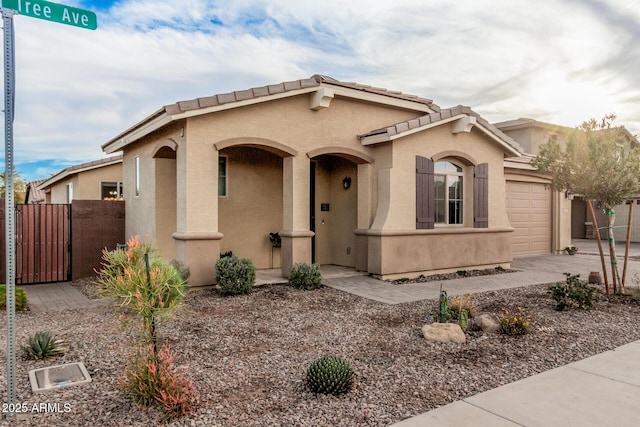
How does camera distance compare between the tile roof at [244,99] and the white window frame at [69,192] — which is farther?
the white window frame at [69,192]

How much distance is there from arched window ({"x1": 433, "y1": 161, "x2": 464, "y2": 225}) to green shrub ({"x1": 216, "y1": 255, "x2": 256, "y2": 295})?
5.34 m

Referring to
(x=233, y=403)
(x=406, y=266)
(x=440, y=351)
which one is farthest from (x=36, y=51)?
(x=406, y=266)

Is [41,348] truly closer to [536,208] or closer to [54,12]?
[54,12]

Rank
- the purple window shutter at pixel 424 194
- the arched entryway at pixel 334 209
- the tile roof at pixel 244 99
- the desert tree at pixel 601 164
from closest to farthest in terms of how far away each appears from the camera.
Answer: the desert tree at pixel 601 164
the tile roof at pixel 244 99
the purple window shutter at pixel 424 194
the arched entryway at pixel 334 209

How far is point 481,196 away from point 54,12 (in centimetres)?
1076

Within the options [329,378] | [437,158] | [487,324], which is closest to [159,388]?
[329,378]

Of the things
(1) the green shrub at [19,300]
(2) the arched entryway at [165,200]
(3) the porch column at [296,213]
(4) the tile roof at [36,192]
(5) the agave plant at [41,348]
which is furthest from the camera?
(4) the tile roof at [36,192]

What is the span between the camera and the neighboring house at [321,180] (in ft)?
29.5

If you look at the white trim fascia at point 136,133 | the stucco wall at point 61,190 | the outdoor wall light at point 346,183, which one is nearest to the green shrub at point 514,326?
the outdoor wall light at point 346,183

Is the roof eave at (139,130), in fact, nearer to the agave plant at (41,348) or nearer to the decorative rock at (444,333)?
the agave plant at (41,348)

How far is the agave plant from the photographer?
4.91 meters

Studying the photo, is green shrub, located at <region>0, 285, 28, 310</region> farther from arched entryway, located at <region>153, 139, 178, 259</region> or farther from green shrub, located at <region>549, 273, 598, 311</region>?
green shrub, located at <region>549, 273, 598, 311</region>

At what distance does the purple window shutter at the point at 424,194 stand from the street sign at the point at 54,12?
8307mm

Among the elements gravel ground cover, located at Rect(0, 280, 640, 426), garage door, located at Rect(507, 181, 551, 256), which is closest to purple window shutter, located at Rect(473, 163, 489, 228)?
garage door, located at Rect(507, 181, 551, 256)
